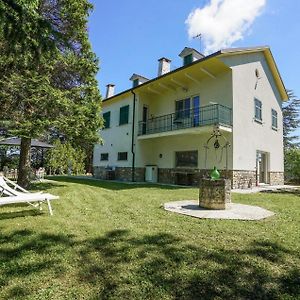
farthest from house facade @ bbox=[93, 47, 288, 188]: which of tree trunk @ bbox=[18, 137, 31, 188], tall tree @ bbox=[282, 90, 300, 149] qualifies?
tall tree @ bbox=[282, 90, 300, 149]

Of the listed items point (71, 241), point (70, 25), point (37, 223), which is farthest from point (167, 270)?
point (70, 25)

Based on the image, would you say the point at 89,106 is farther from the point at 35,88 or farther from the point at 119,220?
the point at 119,220

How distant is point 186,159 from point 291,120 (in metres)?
23.3

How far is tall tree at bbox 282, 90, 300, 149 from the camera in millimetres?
32644

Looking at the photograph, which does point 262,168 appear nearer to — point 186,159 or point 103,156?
point 186,159

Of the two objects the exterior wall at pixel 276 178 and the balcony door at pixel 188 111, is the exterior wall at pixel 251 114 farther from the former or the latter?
the balcony door at pixel 188 111

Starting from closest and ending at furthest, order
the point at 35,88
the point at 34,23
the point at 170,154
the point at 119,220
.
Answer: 1. the point at 34,23
2. the point at 119,220
3. the point at 35,88
4. the point at 170,154

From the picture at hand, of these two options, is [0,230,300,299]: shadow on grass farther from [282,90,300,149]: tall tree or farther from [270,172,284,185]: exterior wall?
[282,90,300,149]: tall tree

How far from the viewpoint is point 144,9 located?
11555 millimetres

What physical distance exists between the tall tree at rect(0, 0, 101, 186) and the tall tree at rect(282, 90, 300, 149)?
28.6m

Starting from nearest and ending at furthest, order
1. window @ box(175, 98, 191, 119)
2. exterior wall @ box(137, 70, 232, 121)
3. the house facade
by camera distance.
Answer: the house facade < exterior wall @ box(137, 70, 232, 121) < window @ box(175, 98, 191, 119)

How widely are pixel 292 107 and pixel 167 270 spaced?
35.3 meters

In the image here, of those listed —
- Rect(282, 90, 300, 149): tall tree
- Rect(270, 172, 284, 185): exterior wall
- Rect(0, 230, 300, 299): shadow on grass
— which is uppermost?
Rect(282, 90, 300, 149): tall tree

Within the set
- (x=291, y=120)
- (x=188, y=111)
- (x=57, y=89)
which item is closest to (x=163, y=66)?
(x=188, y=111)
